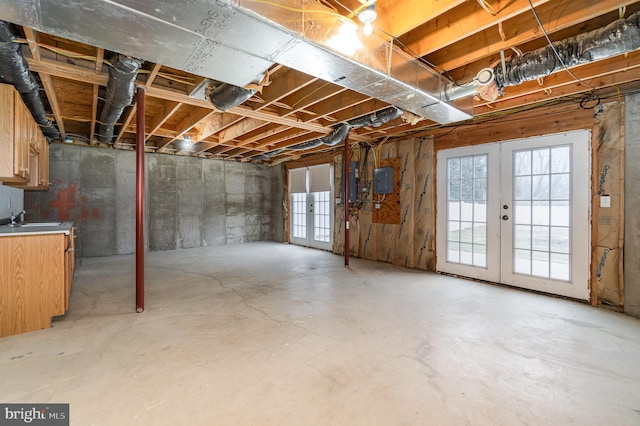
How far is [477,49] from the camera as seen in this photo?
2.59m

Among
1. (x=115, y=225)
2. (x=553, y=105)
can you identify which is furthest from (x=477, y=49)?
(x=115, y=225)

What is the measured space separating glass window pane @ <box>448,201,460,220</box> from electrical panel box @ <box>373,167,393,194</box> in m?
1.18

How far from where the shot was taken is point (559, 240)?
11.9 feet

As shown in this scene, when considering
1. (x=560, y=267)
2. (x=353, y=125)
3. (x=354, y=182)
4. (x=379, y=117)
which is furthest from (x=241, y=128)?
(x=560, y=267)

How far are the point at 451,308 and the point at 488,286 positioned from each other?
49.8 inches

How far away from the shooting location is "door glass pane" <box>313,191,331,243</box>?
723cm

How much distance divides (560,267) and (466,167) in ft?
6.01

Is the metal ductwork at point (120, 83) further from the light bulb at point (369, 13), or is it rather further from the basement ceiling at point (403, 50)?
the light bulb at point (369, 13)

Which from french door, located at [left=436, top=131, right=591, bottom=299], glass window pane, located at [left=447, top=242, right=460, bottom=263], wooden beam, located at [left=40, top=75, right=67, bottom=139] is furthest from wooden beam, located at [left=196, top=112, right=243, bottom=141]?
glass window pane, located at [left=447, top=242, right=460, bottom=263]

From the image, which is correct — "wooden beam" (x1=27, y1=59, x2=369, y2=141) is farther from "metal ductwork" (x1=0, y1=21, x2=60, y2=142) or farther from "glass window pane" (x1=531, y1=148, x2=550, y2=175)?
"glass window pane" (x1=531, y1=148, x2=550, y2=175)

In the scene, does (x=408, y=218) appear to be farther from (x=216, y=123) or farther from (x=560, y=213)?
(x=216, y=123)

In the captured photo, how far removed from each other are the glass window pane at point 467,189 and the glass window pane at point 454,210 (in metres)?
0.16

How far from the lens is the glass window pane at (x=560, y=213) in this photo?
11.7 feet

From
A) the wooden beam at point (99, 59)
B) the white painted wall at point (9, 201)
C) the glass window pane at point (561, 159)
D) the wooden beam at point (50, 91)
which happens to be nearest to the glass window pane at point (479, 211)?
the glass window pane at point (561, 159)
